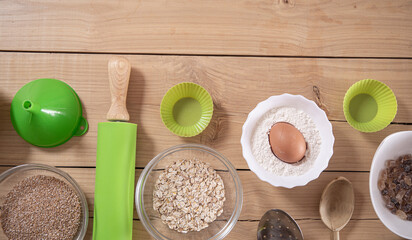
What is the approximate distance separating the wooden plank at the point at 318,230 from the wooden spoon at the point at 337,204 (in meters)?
0.04

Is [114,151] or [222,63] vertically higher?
[222,63]

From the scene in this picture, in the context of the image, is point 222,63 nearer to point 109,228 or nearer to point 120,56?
point 120,56

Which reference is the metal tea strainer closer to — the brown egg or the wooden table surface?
the wooden table surface

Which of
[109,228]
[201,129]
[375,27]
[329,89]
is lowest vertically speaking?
[109,228]

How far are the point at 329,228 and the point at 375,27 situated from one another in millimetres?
655

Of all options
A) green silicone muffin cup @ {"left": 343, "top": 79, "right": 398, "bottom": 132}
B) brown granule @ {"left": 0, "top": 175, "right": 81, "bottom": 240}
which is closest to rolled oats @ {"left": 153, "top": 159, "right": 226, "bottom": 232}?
brown granule @ {"left": 0, "top": 175, "right": 81, "bottom": 240}

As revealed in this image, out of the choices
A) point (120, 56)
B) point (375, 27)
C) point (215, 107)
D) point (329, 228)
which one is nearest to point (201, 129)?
point (215, 107)

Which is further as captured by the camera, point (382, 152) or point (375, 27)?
point (375, 27)

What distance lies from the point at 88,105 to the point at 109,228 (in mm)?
366

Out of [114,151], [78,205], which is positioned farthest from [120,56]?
[78,205]

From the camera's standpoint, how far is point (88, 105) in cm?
83

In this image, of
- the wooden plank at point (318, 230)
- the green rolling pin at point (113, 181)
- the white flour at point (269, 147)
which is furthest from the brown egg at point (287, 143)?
the green rolling pin at point (113, 181)

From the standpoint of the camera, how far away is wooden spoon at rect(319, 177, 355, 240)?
80cm

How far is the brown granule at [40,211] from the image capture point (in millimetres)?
729
